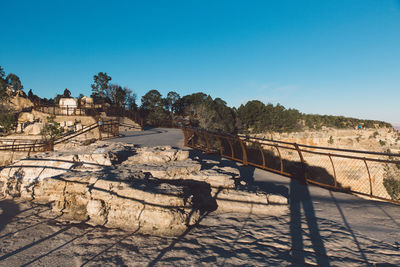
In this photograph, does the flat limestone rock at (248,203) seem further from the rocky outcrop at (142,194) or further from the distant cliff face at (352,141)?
the distant cliff face at (352,141)

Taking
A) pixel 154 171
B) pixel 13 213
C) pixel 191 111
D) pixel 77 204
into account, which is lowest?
pixel 13 213

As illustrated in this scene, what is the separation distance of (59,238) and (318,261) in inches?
168

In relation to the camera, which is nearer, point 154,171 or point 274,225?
point 274,225

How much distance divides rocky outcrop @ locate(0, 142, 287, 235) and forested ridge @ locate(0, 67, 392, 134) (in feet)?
83.2

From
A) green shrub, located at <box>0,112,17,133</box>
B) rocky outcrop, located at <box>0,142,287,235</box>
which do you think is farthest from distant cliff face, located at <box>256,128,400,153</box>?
green shrub, located at <box>0,112,17,133</box>

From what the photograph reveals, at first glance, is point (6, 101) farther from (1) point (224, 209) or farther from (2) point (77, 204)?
(1) point (224, 209)

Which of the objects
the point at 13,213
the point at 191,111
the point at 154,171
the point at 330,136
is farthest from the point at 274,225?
the point at 191,111

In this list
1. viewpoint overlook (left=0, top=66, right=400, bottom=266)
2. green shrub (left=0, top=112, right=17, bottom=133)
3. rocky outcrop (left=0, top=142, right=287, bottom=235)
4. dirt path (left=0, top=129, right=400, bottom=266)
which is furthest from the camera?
green shrub (left=0, top=112, right=17, bottom=133)

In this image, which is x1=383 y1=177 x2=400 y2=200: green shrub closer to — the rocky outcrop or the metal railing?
the rocky outcrop

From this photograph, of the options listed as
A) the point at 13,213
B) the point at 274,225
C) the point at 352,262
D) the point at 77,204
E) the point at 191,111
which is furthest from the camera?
the point at 191,111

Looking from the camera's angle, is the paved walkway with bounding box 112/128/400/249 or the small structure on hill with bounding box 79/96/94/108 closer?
the paved walkway with bounding box 112/128/400/249

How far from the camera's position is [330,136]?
2708 centimetres

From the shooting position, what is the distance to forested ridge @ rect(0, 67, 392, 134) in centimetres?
3603

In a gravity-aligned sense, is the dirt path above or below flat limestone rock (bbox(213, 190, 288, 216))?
below
